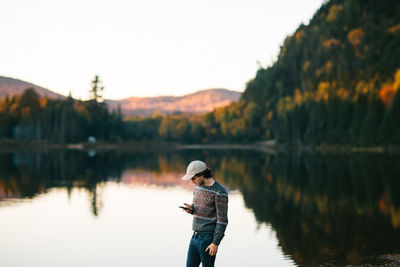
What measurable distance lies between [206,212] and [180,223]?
49.7 feet

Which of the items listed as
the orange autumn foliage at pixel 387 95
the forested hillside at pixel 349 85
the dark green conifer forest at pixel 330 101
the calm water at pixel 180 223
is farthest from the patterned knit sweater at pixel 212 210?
the orange autumn foliage at pixel 387 95

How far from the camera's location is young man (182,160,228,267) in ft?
30.2

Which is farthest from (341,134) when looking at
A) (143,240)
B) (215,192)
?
(215,192)

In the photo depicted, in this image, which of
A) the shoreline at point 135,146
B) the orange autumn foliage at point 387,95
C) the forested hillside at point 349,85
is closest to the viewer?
the forested hillside at point 349,85

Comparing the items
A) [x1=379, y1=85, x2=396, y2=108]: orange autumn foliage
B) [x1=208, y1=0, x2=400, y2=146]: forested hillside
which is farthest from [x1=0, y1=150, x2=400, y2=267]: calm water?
[x1=379, y1=85, x2=396, y2=108]: orange autumn foliage

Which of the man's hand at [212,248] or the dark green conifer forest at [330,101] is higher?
the dark green conifer forest at [330,101]

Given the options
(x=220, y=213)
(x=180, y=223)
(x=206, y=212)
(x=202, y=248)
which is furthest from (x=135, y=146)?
(x=220, y=213)

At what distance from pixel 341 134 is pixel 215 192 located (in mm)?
118095

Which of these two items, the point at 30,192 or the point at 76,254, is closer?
the point at 76,254

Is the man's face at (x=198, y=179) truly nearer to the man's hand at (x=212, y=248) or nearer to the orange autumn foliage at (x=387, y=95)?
the man's hand at (x=212, y=248)

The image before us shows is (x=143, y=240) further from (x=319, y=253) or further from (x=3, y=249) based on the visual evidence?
(x=319, y=253)

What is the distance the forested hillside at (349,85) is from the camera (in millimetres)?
112688

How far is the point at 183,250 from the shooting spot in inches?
727

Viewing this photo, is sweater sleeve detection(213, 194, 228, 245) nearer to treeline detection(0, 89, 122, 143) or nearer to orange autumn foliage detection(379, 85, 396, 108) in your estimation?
orange autumn foliage detection(379, 85, 396, 108)
